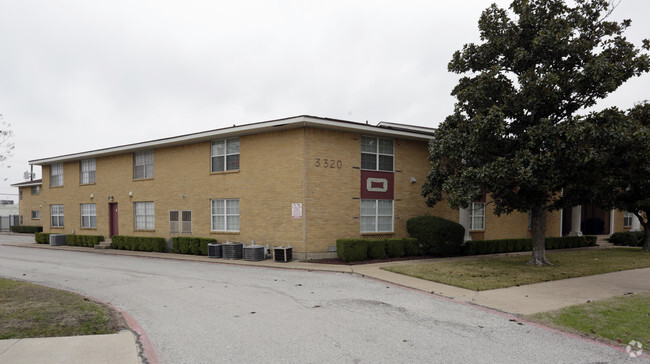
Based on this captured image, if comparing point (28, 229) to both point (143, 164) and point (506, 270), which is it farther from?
point (506, 270)

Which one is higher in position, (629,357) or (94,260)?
(629,357)

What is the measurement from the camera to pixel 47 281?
39.5 ft

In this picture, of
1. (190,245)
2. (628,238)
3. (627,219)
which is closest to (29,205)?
(190,245)

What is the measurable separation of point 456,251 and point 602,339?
1194 cm

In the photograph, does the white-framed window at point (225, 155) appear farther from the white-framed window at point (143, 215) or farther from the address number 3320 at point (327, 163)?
the white-framed window at point (143, 215)

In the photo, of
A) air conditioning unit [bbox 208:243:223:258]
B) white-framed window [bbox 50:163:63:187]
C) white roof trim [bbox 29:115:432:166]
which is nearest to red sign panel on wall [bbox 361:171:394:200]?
white roof trim [bbox 29:115:432:166]

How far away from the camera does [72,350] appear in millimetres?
5574

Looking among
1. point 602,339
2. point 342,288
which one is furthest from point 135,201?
point 602,339

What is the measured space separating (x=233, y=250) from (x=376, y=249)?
632 centimetres

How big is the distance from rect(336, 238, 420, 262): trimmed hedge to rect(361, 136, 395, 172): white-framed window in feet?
11.9

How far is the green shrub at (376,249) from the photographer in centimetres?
1634

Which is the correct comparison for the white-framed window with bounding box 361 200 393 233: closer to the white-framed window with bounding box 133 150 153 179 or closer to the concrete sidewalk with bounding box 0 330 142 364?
the concrete sidewalk with bounding box 0 330 142 364

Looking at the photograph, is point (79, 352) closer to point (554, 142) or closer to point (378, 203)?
point (554, 142)

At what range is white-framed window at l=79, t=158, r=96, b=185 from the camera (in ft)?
86.5
